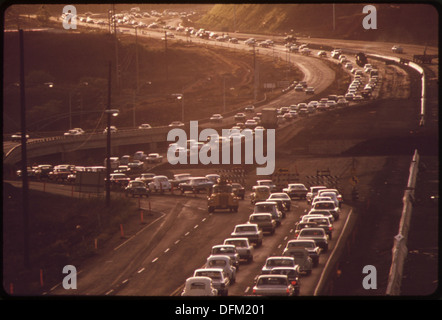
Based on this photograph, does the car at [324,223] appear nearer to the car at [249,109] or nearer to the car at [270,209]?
the car at [270,209]

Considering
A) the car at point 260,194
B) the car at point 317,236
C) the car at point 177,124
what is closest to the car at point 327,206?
the car at point 260,194

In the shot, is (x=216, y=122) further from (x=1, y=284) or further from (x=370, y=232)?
(x=1, y=284)

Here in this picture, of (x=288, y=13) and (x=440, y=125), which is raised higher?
(x=288, y=13)

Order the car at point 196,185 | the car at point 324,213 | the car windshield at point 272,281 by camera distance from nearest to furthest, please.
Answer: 1. the car windshield at point 272,281
2. the car at point 324,213
3. the car at point 196,185

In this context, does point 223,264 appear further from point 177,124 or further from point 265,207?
point 177,124

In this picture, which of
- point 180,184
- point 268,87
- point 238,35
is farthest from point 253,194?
point 238,35

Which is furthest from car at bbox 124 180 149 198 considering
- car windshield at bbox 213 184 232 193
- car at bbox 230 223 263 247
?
car at bbox 230 223 263 247
